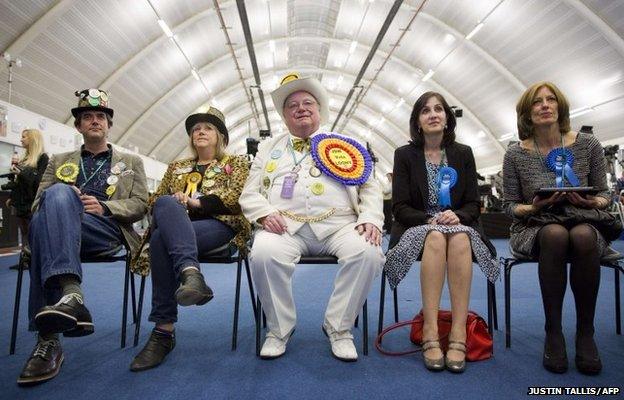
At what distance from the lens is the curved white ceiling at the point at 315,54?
911 centimetres

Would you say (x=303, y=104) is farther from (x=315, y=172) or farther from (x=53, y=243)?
(x=53, y=243)

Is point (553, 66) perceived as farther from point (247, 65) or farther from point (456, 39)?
point (247, 65)

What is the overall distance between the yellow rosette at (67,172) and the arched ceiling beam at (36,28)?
27.1ft

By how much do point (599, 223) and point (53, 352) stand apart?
8.09 feet

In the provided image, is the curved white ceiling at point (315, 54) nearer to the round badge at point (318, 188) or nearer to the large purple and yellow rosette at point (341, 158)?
the large purple and yellow rosette at point (341, 158)

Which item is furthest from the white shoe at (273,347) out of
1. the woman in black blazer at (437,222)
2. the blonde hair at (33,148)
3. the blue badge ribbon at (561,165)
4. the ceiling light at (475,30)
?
the ceiling light at (475,30)

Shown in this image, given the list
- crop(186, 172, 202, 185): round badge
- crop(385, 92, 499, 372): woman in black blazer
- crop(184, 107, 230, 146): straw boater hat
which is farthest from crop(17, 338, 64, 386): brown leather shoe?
crop(385, 92, 499, 372): woman in black blazer

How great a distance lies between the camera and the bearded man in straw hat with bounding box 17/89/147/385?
1.42m

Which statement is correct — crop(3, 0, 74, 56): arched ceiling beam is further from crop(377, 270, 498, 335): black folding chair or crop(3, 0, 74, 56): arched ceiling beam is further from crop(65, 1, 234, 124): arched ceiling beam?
crop(377, 270, 498, 335): black folding chair

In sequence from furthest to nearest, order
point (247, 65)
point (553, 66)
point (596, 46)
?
1. point (247, 65)
2. point (553, 66)
3. point (596, 46)

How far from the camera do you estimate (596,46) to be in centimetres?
979

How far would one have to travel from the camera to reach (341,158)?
2002mm

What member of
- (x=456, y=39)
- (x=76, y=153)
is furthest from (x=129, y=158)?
(x=456, y=39)

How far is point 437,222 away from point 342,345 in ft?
2.40
